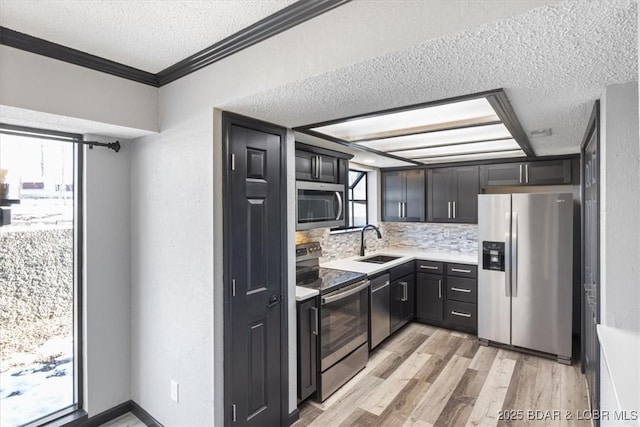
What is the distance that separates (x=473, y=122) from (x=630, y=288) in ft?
4.48

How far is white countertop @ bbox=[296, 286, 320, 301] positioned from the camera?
2.45 m

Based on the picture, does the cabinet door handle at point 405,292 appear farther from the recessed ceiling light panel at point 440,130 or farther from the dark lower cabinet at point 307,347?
the dark lower cabinet at point 307,347

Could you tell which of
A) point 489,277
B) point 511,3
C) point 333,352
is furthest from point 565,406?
point 511,3

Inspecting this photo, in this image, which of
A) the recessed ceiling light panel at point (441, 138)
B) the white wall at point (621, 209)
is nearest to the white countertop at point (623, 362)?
the white wall at point (621, 209)

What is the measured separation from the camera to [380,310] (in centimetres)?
353

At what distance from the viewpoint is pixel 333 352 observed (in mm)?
2740

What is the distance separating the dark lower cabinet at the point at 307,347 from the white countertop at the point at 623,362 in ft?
5.67

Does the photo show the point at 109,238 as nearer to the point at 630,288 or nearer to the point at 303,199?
the point at 303,199

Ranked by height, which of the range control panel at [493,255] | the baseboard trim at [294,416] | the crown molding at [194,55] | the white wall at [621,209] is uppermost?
the crown molding at [194,55]

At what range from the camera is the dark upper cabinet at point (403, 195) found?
181 inches

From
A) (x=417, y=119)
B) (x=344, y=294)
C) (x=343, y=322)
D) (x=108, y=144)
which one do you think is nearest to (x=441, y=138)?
(x=417, y=119)

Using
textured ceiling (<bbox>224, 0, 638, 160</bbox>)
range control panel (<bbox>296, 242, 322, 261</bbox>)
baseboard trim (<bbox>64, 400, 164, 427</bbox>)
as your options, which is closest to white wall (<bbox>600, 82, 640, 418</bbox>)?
textured ceiling (<bbox>224, 0, 638, 160</bbox>)

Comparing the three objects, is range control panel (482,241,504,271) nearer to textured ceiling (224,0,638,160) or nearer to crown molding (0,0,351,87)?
textured ceiling (224,0,638,160)

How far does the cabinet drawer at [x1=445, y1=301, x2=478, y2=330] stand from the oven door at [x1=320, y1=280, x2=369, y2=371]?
4.73 feet
